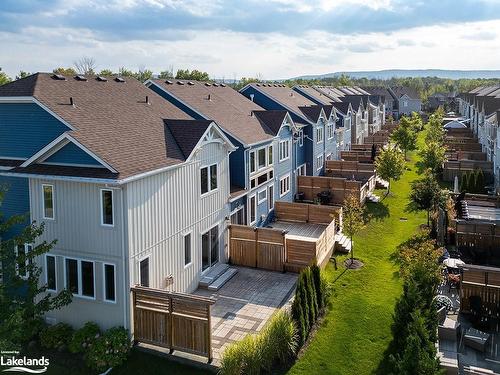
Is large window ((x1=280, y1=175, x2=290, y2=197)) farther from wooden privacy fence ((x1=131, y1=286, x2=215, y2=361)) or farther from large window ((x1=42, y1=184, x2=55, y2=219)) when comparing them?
large window ((x1=42, y1=184, x2=55, y2=219))

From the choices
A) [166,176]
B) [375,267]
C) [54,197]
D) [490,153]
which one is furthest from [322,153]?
[54,197]


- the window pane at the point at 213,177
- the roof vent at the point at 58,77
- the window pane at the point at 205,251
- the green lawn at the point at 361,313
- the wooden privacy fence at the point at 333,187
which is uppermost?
the roof vent at the point at 58,77

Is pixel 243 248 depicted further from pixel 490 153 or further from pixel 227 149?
pixel 490 153

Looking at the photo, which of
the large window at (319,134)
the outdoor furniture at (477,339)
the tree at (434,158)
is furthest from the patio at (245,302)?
the tree at (434,158)

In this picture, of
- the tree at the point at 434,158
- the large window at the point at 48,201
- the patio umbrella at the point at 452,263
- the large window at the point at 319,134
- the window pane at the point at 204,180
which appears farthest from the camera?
the tree at the point at 434,158

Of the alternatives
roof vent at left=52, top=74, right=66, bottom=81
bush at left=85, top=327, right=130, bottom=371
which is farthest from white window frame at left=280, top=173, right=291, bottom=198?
bush at left=85, top=327, right=130, bottom=371

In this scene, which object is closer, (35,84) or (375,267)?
(35,84)

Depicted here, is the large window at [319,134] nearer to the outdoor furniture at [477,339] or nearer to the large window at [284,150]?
the large window at [284,150]
